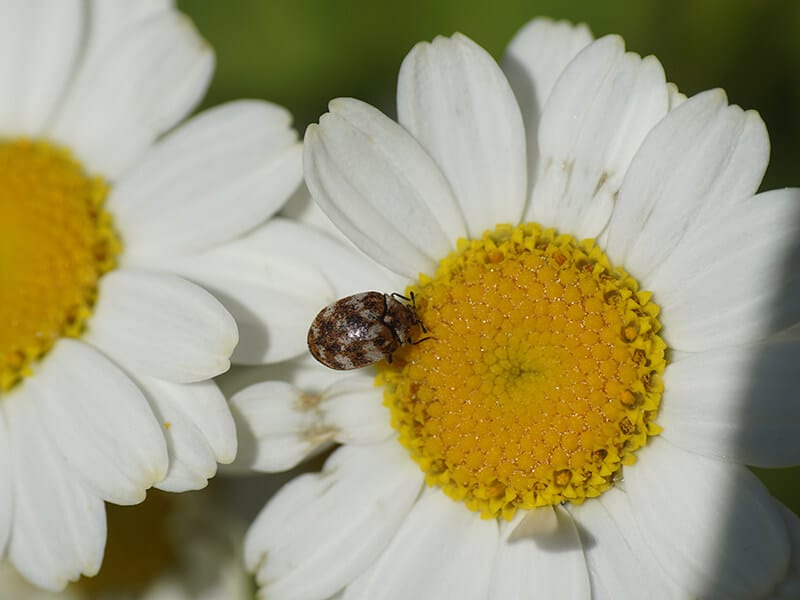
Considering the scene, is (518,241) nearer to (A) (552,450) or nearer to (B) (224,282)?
(A) (552,450)

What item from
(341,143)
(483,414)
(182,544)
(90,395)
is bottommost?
(182,544)

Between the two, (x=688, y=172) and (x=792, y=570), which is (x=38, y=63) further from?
(x=792, y=570)

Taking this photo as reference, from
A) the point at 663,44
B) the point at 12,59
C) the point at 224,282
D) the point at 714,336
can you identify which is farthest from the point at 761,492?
the point at 12,59

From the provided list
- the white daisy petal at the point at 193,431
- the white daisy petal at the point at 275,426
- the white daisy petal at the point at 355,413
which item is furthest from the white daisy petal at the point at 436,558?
the white daisy petal at the point at 193,431

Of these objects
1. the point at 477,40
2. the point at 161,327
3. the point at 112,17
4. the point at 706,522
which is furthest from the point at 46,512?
the point at 477,40

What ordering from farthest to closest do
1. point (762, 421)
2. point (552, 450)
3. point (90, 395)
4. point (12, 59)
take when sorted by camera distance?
point (12, 59) < point (90, 395) < point (552, 450) < point (762, 421)

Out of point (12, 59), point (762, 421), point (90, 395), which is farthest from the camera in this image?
point (12, 59)

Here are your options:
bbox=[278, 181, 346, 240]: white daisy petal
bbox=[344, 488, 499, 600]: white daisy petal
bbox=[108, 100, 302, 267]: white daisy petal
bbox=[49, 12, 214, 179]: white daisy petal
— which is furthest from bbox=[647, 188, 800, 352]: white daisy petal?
bbox=[49, 12, 214, 179]: white daisy petal
